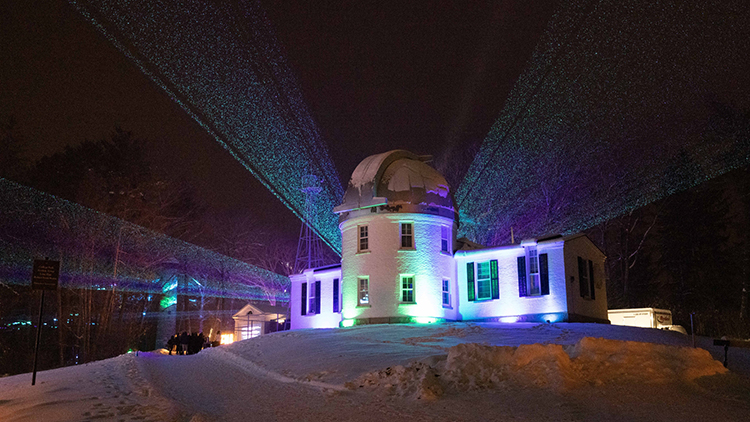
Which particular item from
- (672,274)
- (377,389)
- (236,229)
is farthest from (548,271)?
(236,229)

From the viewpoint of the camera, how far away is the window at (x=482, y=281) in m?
25.5

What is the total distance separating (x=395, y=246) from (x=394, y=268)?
0.96 meters

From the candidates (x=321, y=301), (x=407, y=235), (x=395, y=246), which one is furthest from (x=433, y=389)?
(x=321, y=301)

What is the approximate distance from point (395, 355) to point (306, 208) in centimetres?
2512

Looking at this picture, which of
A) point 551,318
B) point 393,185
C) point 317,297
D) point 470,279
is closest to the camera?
point 551,318

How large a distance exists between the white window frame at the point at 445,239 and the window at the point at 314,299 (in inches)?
287

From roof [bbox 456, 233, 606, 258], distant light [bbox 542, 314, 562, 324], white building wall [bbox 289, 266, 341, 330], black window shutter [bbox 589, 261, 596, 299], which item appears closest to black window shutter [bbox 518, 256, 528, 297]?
roof [bbox 456, 233, 606, 258]

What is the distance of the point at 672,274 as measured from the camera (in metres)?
42.5

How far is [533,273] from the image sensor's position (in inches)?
958

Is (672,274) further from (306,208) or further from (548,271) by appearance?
(306,208)

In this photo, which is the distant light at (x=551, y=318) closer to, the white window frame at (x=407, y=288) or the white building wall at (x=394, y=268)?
the white building wall at (x=394, y=268)

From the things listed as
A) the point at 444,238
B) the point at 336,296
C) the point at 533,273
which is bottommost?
the point at 336,296

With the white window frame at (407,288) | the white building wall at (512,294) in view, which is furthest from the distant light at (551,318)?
the white window frame at (407,288)

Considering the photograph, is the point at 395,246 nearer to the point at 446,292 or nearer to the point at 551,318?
the point at 446,292
